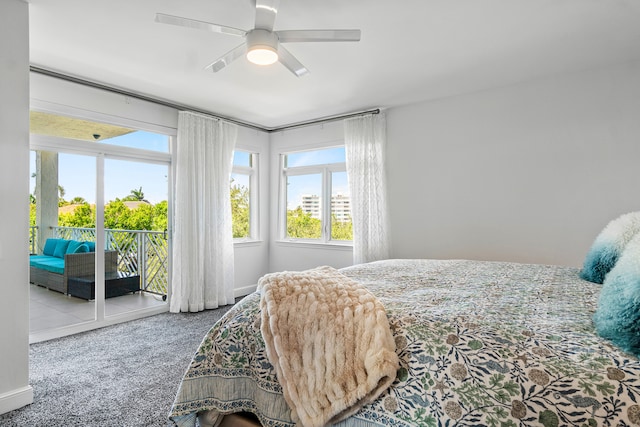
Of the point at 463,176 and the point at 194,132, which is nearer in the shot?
the point at 463,176

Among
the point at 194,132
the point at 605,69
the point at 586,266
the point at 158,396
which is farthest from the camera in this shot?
the point at 194,132

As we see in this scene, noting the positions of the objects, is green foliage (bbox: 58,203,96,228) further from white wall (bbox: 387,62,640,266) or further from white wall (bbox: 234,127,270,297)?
white wall (bbox: 387,62,640,266)

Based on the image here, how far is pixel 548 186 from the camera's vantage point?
3.14 metres

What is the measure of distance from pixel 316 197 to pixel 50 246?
308 centimetres

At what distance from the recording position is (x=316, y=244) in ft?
15.5

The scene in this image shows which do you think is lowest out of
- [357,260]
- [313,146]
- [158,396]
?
[158,396]

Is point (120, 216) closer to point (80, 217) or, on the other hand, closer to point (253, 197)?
point (80, 217)

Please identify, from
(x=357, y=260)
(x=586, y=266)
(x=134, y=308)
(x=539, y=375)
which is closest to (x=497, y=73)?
(x=586, y=266)

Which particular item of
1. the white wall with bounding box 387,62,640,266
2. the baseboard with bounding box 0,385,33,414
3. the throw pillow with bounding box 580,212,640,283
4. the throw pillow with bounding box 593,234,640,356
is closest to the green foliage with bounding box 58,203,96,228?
the baseboard with bounding box 0,385,33,414

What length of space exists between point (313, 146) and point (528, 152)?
2.62 meters

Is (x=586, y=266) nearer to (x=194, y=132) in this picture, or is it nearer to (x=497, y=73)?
(x=497, y=73)

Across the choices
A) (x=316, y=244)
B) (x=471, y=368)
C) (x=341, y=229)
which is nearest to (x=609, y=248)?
(x=471, y=368)

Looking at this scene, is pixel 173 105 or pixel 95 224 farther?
pixel 173 105

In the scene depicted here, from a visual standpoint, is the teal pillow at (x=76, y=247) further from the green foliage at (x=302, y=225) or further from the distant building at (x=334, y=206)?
the distant building at (x=334, y=206)
